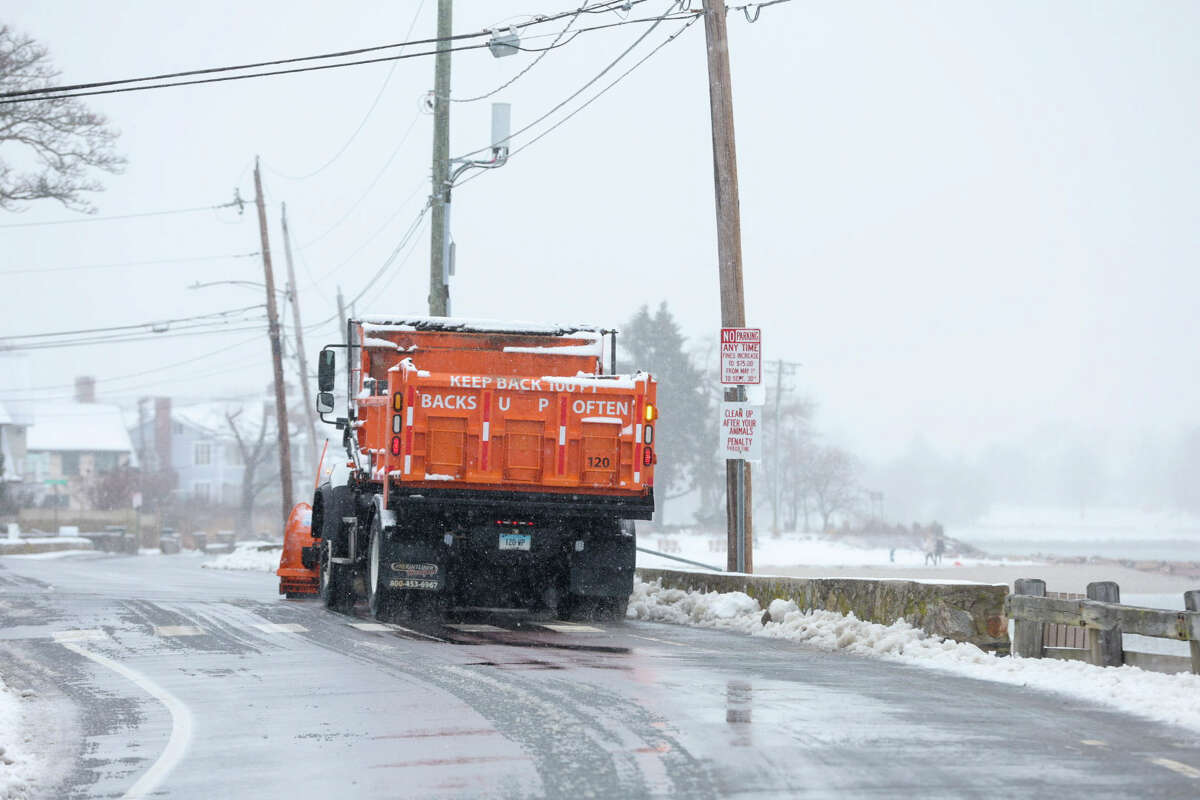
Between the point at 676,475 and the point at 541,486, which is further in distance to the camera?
the point at 676,475

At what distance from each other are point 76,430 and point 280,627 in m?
93.7

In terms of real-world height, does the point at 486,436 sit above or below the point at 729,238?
below

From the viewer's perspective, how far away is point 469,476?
15297mm

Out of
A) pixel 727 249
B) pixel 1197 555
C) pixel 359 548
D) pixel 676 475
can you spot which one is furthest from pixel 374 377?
pixel 1197 555

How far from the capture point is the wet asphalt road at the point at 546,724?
704 cm

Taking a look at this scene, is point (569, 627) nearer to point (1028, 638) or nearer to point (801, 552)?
point (1028, 638)

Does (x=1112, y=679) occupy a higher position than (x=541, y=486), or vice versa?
(x=541, y=486)

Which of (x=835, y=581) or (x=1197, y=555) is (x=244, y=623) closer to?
(x=835, y=581)

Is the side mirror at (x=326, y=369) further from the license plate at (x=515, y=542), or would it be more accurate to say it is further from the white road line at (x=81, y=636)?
the white road line at (x=81, y=636)

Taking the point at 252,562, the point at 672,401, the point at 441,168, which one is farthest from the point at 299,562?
→ the point at 672,401

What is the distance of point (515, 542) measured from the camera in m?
15.8

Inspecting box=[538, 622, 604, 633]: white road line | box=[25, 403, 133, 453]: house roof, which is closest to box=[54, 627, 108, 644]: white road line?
box=[538, 622, 604, 633]: white road line

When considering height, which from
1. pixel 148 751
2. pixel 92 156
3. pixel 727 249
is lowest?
pixel 148 751

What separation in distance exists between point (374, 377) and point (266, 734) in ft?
29.7
